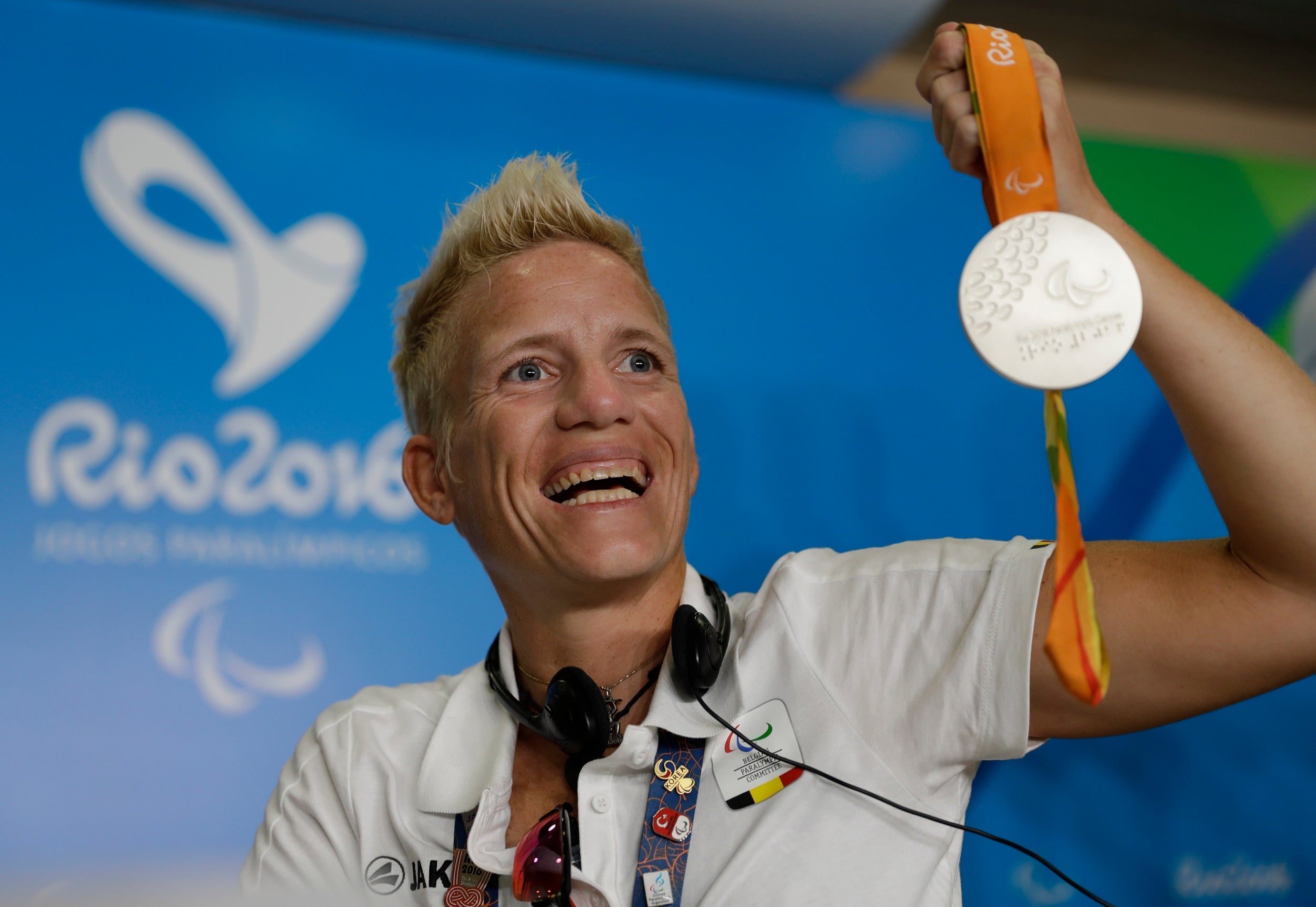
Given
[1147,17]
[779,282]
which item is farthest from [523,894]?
[1147,17]

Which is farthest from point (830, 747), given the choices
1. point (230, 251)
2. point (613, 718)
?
point (230, 251)

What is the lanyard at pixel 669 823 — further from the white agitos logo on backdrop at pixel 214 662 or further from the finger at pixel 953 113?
the white agitos logo on backdrop at pixel 214 662

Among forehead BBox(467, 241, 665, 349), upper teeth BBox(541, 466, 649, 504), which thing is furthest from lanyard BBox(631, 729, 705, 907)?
forehead BBox(467, 241, 665, 349)

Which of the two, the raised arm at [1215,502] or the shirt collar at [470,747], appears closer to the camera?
the raised arm at [1215,502]

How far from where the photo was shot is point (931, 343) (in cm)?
195

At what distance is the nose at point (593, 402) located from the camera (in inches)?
43.6

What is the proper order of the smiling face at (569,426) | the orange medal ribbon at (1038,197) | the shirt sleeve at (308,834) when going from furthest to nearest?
the shirt sleeve at (308,834) < the smiling face at (569,426) < the orange medal ribbon at (1038,197)

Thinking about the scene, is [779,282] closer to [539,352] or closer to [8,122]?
[539,352]

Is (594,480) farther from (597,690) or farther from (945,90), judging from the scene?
(945,90)

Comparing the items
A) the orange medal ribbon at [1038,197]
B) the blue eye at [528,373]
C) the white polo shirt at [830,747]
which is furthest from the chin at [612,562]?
the orange medal ribbon at [1038,197]

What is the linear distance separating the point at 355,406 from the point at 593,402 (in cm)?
84

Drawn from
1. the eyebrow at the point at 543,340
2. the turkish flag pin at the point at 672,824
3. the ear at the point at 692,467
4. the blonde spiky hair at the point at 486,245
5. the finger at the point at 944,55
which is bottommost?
the turkish flag pin at the point at 672,824

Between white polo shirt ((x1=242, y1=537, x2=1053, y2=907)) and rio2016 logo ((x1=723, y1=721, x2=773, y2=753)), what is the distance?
0.04 ft

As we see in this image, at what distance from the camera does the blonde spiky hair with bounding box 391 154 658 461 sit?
4.17 ft
